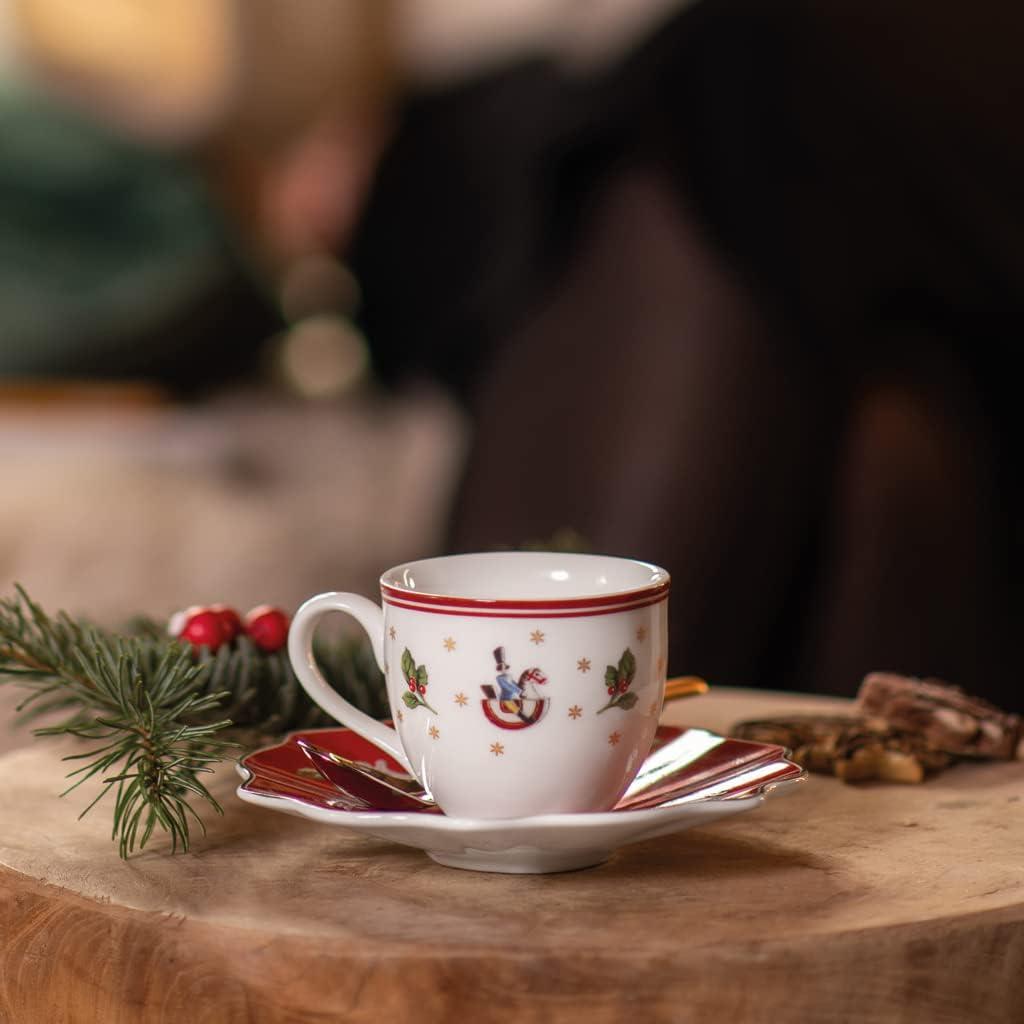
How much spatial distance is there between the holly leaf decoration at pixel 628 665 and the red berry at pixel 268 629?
0.81 ft

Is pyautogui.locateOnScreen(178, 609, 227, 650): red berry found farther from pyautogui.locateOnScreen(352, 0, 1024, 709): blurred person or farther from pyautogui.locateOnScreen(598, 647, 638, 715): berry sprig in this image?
pyautogui.locateOnScreen(352, 0, 1024, 709): blurred person

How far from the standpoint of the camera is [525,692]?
1.79 ft

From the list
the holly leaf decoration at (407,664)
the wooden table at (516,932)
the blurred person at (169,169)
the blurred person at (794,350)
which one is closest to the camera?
the wooden table at (516,932)

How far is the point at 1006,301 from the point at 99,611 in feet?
3.50

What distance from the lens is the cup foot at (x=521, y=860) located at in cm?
54

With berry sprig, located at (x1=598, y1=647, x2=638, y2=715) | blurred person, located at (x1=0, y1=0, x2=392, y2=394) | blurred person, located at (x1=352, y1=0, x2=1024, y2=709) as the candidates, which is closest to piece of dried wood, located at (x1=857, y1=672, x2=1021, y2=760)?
berry sprig, located at (x1=598, y1=647, x2=638, y2=715)

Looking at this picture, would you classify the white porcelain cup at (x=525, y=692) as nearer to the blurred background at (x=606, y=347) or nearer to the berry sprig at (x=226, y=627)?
the berry sprig at (x=226, y=627)

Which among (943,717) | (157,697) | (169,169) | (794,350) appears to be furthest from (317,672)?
(169,169)

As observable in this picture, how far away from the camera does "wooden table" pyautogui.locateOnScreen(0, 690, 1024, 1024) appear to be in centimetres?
46

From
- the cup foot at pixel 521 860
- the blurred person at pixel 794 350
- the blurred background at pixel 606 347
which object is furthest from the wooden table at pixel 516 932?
the blurred person at pixel 794 350

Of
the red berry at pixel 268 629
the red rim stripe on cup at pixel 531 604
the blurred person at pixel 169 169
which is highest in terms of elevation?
the blurred person at pixel 169 169

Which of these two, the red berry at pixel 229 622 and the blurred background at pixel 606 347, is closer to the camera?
the red berry at pixel 229 622

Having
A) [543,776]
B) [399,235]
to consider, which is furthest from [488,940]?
[399,235]

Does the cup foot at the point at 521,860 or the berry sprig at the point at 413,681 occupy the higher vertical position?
the berry sprig at the point at 413,681
